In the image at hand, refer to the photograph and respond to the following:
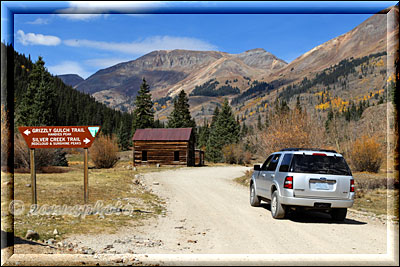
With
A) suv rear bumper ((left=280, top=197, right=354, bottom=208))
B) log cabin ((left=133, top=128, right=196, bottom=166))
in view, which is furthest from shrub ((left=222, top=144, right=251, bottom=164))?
suv rear bumper ((left=280, top=197, right=354, bottom=208))

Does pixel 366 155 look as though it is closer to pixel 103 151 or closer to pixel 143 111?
pixel 103 151

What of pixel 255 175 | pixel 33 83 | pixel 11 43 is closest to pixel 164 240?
pixel 11 43

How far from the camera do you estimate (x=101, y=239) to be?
8.51m

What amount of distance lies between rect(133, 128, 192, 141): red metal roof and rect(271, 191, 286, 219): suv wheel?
117 feet

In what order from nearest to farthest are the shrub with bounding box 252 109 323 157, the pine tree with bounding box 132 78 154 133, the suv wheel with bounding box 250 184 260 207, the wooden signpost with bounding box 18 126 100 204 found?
the wooden signpost with bounding box 18 126 100 204 → the suv wheel with bounding box 250 184 260 207 → the shrub with bounding box 252 109 323 157 → the pine tree with bounding box 132 78 154 133

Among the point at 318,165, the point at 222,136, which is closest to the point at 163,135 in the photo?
the point at 222,136

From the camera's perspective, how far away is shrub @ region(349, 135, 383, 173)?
30.0 meters

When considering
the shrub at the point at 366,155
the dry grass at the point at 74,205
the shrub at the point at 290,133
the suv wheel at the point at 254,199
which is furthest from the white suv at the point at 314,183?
the shrub at the point at 366,155

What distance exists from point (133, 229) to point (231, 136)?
218ft

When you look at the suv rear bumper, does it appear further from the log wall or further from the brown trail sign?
the log wall

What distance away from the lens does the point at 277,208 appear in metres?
11.1

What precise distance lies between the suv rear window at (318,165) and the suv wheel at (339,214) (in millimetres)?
1268

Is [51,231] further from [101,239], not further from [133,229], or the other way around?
[133,229]

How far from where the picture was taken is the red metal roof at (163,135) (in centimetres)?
4744
